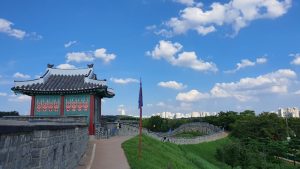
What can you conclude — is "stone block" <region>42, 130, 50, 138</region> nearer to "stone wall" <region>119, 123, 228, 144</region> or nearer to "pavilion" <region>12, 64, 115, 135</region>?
"pavilion" <region>12, 64, 115, 135</region>

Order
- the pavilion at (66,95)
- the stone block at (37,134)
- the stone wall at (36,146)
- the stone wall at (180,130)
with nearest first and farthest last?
1. the stone wall at (36,146)
2. the stone block at (37,134)
3. the pavilion at (66,95)
4. the stone wall at (180,130)

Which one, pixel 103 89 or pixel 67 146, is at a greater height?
pixel 103 89

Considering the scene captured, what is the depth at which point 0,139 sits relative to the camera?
7.15m

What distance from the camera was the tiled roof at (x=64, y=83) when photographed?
30656mm

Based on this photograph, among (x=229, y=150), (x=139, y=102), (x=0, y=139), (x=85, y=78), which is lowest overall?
(x=229, y=150)

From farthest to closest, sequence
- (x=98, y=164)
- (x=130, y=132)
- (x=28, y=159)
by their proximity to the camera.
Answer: (x=130, y=132)
(x=98, y=164)
(x=28, y=159)

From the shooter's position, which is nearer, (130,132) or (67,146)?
(67,146)

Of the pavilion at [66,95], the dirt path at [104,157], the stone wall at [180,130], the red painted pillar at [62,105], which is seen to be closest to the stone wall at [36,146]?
the dirt path at [104,157]

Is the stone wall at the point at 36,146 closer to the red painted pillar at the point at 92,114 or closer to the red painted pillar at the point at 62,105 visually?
the red painted pillar at the point at 92,114

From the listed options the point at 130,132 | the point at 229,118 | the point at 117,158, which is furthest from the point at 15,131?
the point at 229,118

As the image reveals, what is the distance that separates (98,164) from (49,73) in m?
17.8

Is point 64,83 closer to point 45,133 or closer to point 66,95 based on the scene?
point 66,95

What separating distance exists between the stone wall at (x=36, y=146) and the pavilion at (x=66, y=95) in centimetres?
1357

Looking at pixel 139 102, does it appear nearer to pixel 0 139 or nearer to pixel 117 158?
pixel 117 158
